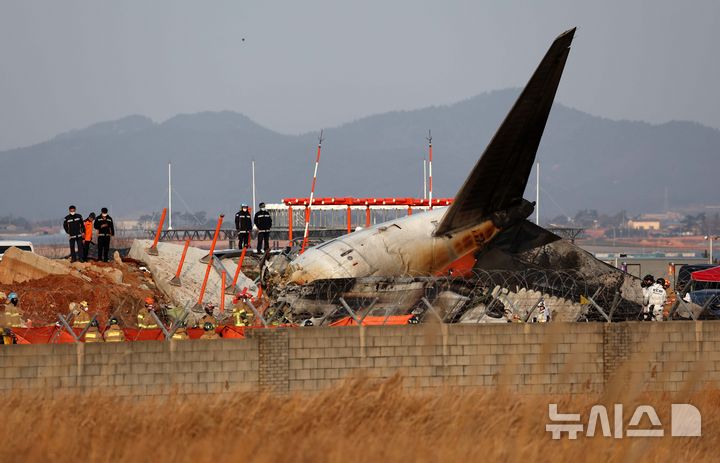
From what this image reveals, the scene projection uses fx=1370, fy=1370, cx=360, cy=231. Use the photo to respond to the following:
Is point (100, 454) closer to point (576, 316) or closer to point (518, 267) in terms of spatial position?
point (576, 316)

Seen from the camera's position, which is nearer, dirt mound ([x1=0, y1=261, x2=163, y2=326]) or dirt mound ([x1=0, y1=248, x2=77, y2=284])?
dirt mound ([x1=0, y1=261, x2=163, y2=326])

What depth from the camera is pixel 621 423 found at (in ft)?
76.2

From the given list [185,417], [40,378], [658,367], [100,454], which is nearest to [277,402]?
[185,417]

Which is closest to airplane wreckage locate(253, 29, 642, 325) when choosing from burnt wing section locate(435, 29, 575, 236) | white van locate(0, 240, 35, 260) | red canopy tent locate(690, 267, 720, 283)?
burnt wing section locate(435, 29, 575, 236)

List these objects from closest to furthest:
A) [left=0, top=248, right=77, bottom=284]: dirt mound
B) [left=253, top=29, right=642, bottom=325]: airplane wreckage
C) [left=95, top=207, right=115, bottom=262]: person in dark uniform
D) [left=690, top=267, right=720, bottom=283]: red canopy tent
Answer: [left=253, top=29, right=642, bottom=325]: airplane wreckage
[left=0, top=248, right=77, bottom=284]: dirt mound
[left=95, top=207, right=115, bottom=262]: person in dark uniform
[left=690, top=267, right=720, bottom=283]: red canopy tent

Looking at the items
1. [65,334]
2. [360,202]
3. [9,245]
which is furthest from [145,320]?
[9,245]

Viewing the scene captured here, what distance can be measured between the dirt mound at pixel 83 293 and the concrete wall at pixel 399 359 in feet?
29.8

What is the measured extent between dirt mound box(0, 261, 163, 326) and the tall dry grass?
14070 millimetres

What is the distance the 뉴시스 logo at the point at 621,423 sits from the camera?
883 inches

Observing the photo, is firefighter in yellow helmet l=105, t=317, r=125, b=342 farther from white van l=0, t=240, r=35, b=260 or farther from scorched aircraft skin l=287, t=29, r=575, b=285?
white van l=0, t=240, r=35, b=260

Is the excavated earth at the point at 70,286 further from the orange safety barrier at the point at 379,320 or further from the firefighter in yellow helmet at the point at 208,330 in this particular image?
the orange safety barrier at the point at 379,320

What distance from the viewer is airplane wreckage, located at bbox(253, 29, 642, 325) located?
33.6 m

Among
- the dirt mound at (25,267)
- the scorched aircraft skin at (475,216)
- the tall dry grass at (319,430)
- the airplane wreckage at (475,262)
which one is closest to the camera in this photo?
the tall dry grass at (319,430)

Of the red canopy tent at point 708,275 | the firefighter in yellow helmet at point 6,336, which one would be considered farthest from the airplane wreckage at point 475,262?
the red canopy tent at point 708,275
